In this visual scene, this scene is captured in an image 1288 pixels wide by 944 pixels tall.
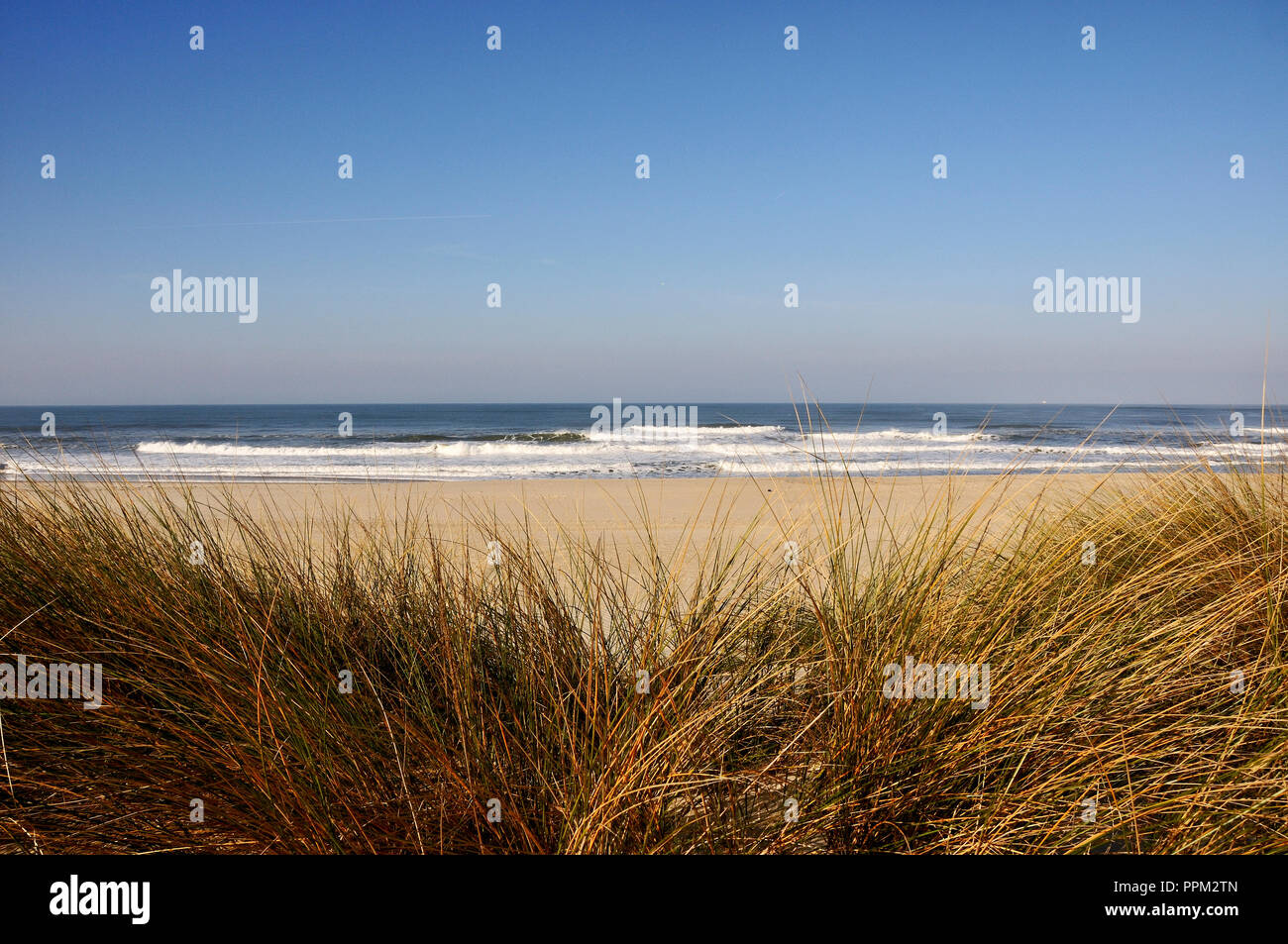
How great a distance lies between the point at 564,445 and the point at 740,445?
642 cm

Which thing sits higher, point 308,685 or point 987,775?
point 308,685

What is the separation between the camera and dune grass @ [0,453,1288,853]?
1826 millimetres

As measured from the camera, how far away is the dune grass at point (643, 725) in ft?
5.99

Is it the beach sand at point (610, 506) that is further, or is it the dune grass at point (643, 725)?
the beach sand at point (610, 506)

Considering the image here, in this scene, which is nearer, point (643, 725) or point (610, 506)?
point (643, 725)

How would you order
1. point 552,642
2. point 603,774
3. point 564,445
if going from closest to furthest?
1. point 603,774
2. point 552,642
3. point 564,445

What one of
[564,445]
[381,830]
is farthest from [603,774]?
[564,445]

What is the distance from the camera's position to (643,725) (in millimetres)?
1778

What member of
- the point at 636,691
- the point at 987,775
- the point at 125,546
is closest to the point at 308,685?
the point at 636,691

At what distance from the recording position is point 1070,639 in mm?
2268

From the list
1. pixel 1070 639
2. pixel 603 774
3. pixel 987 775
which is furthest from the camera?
pixel 1070 639
